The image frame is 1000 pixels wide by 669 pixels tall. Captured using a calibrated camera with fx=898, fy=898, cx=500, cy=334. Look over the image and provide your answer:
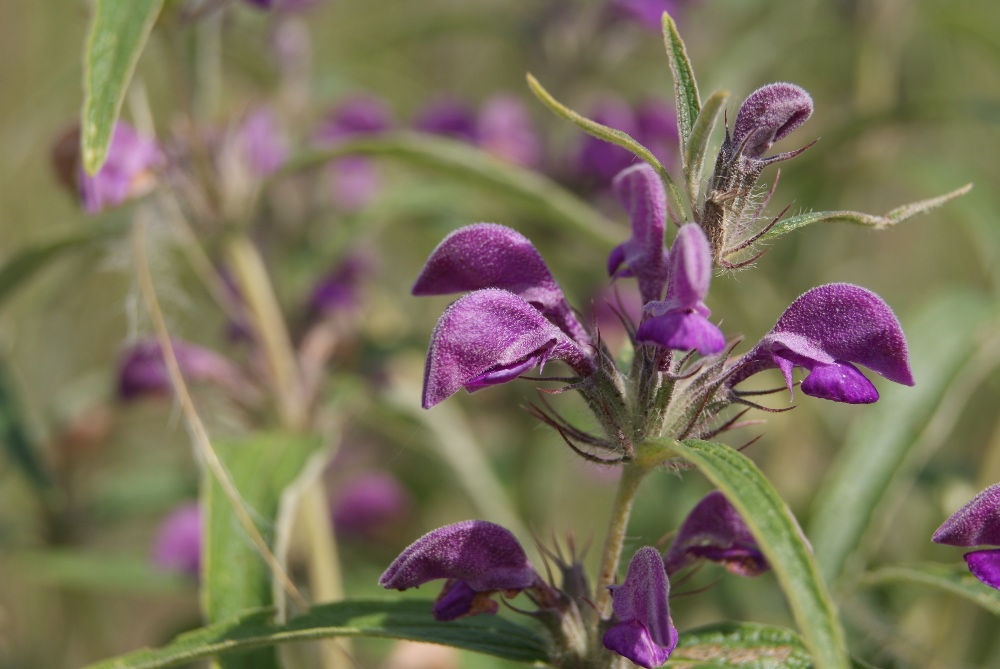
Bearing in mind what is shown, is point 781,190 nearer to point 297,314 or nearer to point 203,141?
point 297,314

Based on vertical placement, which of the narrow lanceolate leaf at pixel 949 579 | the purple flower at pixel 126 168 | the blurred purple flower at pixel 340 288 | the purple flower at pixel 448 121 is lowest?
the narrow lanceolate leaf at pixel 949 579

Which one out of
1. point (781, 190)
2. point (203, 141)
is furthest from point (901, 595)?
point (203, 141)

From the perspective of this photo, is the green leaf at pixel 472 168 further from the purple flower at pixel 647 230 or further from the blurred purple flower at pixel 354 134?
the purple flower at pixel 647 230

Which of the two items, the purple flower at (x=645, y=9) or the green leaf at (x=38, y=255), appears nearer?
the green leaf at (x=38, y=255)

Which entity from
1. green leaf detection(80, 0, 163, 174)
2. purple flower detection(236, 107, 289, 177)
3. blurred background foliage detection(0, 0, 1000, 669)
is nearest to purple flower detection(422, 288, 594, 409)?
green leaf detection(80, 0, 163, 174)

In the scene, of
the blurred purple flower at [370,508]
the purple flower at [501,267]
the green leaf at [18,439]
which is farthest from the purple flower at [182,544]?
the purple flower at [501,267]

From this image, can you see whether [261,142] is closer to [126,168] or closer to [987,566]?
[126,168]

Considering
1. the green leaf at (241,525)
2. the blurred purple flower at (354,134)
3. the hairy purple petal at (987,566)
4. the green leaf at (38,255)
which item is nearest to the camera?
the hairy purple petal at (987,566)
